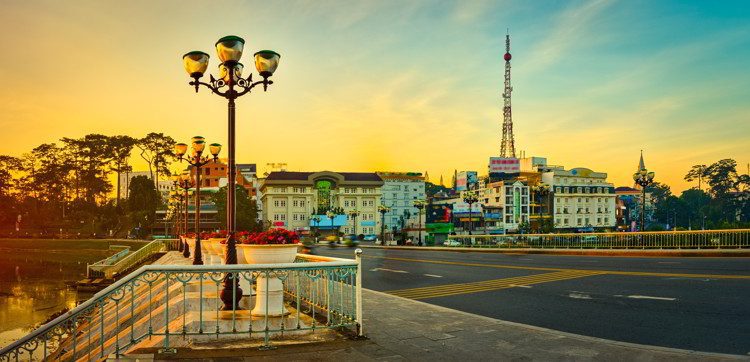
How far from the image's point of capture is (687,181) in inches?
5276

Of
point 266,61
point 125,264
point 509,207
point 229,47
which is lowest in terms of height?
point 125,264

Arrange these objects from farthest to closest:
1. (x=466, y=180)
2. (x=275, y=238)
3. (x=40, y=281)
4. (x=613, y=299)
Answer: (x=466, y=180), (x=40, y=281), (x=613, y=299), (x=275, y=238)

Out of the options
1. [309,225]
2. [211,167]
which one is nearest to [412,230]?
[309,225]

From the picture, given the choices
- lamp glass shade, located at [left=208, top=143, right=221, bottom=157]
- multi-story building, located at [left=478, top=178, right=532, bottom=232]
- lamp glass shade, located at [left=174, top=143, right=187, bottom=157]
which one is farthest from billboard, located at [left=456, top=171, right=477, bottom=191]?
lamp glass shade, located at [left=208, top=143, right=221, bottom=157]

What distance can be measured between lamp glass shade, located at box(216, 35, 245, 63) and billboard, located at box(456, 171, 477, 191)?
122 m

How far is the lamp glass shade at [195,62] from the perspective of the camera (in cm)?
1013

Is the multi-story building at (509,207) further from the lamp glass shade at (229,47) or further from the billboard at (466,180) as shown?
the lamp glass shade at (229,47)

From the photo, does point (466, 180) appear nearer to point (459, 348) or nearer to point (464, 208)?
point (464, 208)

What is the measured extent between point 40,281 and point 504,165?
323 ft

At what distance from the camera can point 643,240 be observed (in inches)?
1174

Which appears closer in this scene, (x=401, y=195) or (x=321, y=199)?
(x=321, y=199)

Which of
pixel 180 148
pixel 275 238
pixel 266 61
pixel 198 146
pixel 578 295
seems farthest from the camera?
pixel 180 148

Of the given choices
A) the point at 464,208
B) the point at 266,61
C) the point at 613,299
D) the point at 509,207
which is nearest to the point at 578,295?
the point at 613,299

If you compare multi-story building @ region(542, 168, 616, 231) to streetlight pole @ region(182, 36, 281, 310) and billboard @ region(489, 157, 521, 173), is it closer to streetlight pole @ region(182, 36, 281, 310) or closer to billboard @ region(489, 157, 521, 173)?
A: billboard @ region(489, 157, 521, 173)
